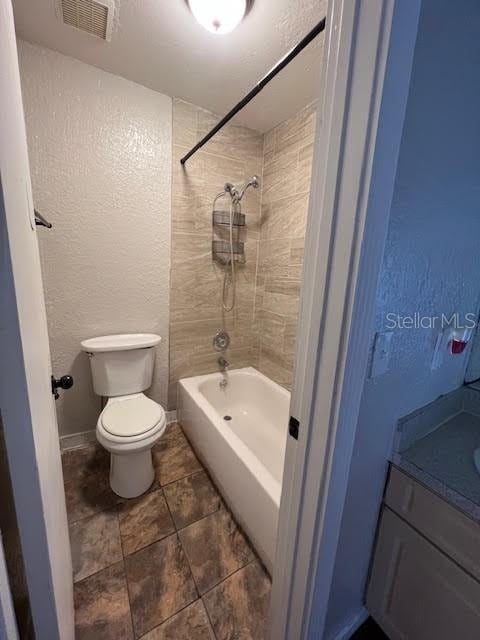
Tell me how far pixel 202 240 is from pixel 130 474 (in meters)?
1.63

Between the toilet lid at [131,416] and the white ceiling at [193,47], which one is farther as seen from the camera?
the toilet lid at [131,416]

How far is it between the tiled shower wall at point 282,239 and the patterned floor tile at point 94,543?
139cm

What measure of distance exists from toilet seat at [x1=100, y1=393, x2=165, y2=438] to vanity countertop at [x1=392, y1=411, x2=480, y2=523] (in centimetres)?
122

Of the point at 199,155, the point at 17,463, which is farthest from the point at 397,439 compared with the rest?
the point at 199,155

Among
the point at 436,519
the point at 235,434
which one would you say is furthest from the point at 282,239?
the point at 436,519

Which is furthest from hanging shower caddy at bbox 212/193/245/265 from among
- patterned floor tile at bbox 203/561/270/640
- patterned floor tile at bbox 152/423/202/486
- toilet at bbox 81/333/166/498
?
patterned floor tile at bbox 203/561/270/640

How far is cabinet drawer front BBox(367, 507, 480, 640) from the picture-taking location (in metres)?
0.69

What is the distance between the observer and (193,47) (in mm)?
1350

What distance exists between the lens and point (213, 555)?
1.25m

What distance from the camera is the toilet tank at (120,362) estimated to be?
1715 mm

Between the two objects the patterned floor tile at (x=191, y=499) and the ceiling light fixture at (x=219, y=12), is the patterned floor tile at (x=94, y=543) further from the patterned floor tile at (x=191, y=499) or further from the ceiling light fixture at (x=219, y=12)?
the ceiling light fixture at (x=219, y=12)

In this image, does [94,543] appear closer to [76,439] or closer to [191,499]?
[191,499]

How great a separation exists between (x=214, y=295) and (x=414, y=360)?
5.28 feet

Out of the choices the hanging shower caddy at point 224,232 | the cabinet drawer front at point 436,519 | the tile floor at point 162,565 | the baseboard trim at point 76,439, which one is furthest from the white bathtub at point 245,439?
the hanging shower caddy at point 224,232
